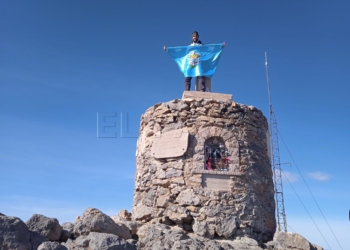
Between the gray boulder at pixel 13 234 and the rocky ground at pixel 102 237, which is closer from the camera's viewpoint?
the gray boulder at pixel 13 234

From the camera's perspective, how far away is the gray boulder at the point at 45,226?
7460 millimetres

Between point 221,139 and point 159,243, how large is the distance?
359 centimetres

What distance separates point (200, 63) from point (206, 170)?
390 cm

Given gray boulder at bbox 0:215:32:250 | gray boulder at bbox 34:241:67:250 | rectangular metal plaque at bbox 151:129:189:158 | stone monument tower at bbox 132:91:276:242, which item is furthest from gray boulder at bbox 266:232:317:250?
gray boulder at bbox 0:215:32:250

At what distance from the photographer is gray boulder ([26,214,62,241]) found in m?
7.46

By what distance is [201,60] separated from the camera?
12469 mm

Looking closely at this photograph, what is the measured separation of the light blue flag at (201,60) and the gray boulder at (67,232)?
6028 millimetres

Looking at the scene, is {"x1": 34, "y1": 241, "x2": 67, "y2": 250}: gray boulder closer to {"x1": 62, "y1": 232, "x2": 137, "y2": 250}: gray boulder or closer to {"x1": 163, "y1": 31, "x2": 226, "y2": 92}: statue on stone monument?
{"x1": 62, "y1": 232, "x2": 137, "y2": 250}: gray boulder

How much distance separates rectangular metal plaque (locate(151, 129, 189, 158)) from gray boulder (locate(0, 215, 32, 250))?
14.1 ft

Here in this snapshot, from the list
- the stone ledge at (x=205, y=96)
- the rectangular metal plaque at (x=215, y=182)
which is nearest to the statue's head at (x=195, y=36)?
the stone ledge at (x=205, y=96)

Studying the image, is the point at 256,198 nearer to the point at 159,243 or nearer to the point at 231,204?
the point at 231,204

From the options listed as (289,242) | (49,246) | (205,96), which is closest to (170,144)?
(205,96)

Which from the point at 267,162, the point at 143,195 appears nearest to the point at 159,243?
the point at 143,195

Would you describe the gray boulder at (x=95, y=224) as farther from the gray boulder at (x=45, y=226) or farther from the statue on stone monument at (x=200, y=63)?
the statue on stone monument at (x=200, y=63)
